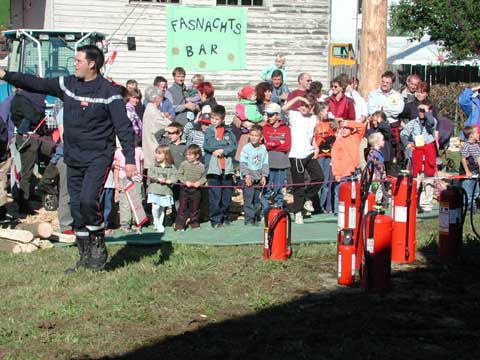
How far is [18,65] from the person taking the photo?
19.5 m

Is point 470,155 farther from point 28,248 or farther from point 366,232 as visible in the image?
point 28,248

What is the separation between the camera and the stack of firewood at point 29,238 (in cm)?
1102

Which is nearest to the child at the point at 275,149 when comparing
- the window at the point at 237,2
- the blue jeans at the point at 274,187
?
the blue jeans at the point at 274,187

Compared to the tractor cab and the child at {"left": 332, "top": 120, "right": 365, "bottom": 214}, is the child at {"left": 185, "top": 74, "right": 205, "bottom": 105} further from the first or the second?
the tractor cab

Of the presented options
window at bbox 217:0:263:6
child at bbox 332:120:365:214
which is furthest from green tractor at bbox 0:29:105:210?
child at bbox 332:120:365:214

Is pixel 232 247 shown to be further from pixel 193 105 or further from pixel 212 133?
pixel 193 105

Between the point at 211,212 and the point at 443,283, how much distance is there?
16.0 feet

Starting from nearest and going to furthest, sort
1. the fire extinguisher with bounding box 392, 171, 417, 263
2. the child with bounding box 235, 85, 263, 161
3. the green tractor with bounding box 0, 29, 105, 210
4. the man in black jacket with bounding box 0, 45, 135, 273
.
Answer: the man in black jacket with bounding box 0, 45, 135, 273 < the fire extinguisher with bounding box 392, 171, 417, 263 < the child with bounding box 235, 85, 263, 161 < the green tractor with bounding box 0, 29, 105, 210

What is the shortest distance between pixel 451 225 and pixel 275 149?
401 centimetres

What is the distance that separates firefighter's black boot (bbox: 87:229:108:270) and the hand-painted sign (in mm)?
14747

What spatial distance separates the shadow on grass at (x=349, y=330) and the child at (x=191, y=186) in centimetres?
457

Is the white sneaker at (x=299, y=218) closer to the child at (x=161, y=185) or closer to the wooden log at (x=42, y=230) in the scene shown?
the child at (x=161, y=185)

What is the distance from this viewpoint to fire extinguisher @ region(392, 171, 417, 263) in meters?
9.56

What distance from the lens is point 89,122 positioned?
29.7 feet
